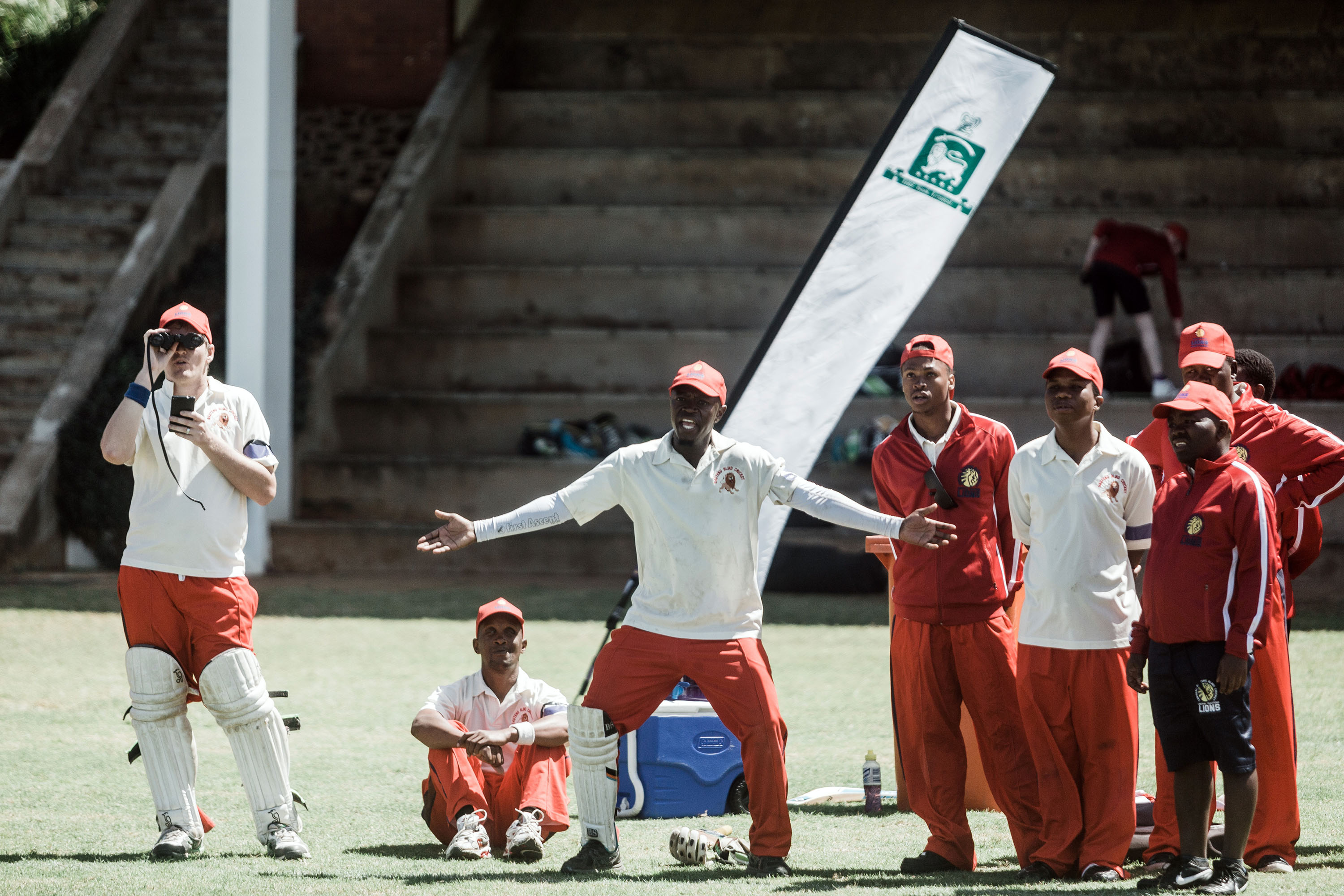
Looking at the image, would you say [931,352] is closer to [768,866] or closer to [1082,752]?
[1082,752]

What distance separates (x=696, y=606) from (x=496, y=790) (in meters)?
1.17

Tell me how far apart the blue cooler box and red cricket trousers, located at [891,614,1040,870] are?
1.04 m

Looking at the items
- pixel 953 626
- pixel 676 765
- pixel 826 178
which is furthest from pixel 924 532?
pixel 826 178

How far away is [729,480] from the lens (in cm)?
539

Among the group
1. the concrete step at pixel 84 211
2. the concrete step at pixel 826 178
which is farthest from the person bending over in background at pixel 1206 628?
the concrete step at pixel 84 211

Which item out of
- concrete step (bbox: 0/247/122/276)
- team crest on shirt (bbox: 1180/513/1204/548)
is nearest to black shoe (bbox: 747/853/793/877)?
team crest on shirt (bbox: 1180/513/1204/548)

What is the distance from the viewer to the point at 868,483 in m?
14.8

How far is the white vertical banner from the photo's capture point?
7.31 m

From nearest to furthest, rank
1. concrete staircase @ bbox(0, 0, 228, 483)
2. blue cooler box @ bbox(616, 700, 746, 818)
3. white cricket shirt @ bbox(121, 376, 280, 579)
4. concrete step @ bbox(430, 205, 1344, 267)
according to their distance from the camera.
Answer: white cricket shirt @ bbox(121, 376, 280, 579), blue cooler box @ bbox(616, 700, 746, 818), concrete staircase @ bbox(0, 0, 228, 483), concrete step @ bbox(430, 205, 1344, 267)

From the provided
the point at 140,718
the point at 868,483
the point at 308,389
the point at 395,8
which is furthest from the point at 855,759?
the point at 395,8

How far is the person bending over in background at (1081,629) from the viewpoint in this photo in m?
5.19

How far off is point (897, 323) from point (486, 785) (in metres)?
2.91

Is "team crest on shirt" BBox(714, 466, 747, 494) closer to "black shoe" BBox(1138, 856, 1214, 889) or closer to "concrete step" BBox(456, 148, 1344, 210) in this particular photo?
"black shoe" BBox(1138, 856, 1214, 889)

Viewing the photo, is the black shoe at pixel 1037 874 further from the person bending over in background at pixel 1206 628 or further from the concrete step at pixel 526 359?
the concrete step at pixel 526 359
